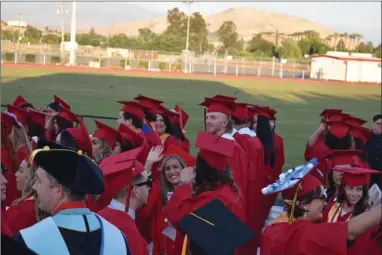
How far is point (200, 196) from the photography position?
3.90 meters

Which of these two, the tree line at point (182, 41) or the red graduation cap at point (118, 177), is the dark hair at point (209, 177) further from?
the tree line at point (182, 41)

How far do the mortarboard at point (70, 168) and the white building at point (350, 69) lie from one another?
63.6 metres

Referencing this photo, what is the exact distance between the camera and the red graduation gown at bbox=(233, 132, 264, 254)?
21.1 feet

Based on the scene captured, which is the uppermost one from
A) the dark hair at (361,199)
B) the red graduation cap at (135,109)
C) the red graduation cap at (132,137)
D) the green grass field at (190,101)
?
the red graduation cap at (135,109)

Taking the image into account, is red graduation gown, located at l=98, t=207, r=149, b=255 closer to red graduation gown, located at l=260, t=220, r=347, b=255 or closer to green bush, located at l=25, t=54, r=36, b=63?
red graduation gown, located at l=260, t=220, r=347, b=255

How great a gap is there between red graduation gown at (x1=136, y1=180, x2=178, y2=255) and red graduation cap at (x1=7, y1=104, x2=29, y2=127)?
9.17ft

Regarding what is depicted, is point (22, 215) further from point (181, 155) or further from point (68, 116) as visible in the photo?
point (68, 116)

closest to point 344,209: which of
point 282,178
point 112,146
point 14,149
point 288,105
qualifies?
point 282,178

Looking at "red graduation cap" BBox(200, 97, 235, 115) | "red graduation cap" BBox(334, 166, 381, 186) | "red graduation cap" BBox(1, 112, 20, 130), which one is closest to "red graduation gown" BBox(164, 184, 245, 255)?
"red graduation cap" BBox(334, 166, 381, 186)

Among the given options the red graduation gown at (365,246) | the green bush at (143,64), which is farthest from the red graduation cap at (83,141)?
the green bush at (143,64)

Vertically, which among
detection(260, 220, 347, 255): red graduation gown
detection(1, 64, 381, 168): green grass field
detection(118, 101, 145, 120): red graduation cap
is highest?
detection(118, 101, 145, 120): red graduation cap

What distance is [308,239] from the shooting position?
10.5ft

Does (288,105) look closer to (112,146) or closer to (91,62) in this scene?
(112,146)

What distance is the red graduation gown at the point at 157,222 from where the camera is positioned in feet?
15.3
